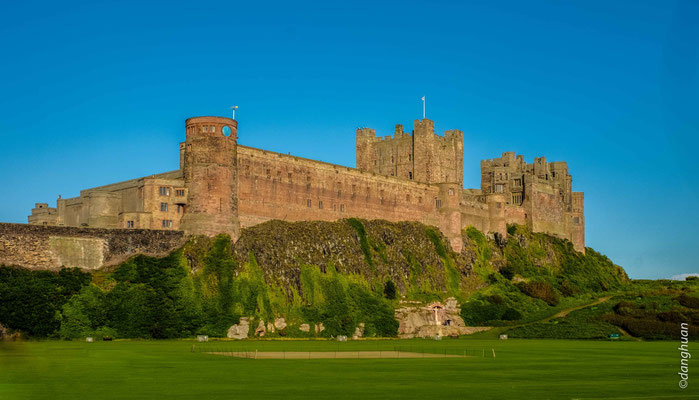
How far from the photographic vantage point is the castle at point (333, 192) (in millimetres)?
77562

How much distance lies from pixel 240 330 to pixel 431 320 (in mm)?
26570

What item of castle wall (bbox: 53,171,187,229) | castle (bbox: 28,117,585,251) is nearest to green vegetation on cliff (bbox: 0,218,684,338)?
castle (bbox: 28,117,585,251)

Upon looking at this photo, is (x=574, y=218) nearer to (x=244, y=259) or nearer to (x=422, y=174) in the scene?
(x=422, y=174)

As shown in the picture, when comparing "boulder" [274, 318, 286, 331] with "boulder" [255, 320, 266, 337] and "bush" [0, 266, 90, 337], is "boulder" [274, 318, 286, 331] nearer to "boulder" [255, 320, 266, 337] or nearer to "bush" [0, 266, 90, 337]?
"boulder" [255, 320, 266, 337]

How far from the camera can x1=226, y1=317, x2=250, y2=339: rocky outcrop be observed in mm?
69625

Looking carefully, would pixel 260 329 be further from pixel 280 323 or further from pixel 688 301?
pixel 688 301

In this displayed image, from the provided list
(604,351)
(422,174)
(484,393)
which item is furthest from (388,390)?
(422,174)

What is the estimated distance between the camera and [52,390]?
5.71 m

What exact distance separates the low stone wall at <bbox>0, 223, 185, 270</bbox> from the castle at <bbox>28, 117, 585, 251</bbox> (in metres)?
3.48

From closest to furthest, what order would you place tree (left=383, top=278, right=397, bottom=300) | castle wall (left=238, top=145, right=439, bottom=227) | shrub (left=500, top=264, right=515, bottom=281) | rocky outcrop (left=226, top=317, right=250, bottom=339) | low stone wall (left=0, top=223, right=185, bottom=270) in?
low stone wall (left=0, top=223, right=185, bottom=270) < rocky outcrop (left=226, top=317, right=250, bottom=339) < castle wall (left=238, top=145, right=439, bottom=227) < tree (left=383, top=278, right=397, bottom=300) < shrub (left=500, top=264, right=515, bottom=281)

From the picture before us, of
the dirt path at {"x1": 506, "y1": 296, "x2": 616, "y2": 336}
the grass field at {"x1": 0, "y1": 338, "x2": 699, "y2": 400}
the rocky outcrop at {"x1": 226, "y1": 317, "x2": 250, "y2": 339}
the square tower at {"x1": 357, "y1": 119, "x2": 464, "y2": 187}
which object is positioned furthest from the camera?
the square tower at {"x1": 357, "y1": 119, "x2": 464, "y2": 187}

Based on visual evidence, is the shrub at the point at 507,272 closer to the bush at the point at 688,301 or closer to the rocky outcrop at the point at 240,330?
the bush at the point at 688,301

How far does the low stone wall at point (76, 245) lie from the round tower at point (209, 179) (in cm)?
294

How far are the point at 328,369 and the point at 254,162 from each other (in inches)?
1891
